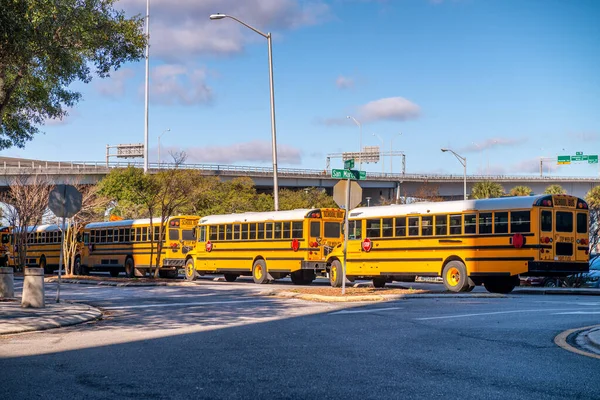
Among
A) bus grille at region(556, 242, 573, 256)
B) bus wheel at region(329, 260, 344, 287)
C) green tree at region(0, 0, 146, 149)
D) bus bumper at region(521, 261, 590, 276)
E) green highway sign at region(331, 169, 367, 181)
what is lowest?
bus wheel at region(329, 260, 344, 287)

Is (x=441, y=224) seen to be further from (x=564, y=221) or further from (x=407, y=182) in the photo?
(x=407, y=182)

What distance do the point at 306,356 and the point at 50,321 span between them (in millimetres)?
6042

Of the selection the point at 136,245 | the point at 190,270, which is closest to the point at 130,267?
the point at 136,245

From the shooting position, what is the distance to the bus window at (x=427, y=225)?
25547mm

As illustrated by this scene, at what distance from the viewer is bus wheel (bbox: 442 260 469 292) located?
24297 mm

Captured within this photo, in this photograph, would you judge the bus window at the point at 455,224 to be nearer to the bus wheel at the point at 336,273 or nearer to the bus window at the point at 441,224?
the bus window at the point at 441,224

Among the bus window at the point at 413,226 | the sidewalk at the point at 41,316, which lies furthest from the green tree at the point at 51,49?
the bus window at the point at 413,226

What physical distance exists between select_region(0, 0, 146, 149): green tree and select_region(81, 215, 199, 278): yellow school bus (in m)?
13.0

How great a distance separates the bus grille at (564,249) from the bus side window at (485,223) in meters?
2.00

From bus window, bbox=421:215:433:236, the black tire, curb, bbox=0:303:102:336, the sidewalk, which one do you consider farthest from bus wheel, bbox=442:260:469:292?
the black tire

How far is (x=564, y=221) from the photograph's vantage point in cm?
2356

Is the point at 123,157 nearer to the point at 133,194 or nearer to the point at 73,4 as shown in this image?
the point at 133,194

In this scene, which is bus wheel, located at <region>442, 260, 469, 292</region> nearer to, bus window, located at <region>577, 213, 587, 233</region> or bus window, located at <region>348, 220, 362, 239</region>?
bus window, located at <region>577, 213, 587, 233</region>

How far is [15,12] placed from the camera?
53.5 feet
